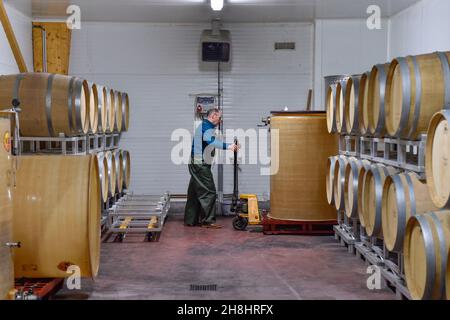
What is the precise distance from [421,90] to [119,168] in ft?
19.6

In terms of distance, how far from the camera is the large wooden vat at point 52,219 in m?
4.93

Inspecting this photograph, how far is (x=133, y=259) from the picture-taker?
6934 millimetres

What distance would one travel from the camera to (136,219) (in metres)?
8.99

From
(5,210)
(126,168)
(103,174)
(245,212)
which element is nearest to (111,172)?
(103,174)

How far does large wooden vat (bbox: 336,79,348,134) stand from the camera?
729 centimetres

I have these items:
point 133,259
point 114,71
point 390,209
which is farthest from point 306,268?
point 114,71

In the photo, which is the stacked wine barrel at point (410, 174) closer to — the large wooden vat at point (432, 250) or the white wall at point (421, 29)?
the large wooden vat at point (432, 250)

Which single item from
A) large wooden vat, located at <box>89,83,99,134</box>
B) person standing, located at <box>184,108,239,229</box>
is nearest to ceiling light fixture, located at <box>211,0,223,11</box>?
person standing, located at <box>184,108,239,229</box>

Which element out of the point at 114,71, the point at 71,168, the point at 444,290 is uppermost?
the point at 114,71

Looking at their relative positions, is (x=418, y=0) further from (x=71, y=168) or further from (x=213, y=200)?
(x=71, y=168)

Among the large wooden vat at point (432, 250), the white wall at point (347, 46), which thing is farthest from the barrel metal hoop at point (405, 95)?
the white wall at point (347, 46)

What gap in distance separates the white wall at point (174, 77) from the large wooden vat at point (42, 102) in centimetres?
451

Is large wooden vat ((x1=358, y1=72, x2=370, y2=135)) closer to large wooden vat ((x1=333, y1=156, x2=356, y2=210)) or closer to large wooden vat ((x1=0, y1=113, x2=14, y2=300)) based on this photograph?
large wooden vat ((x1=333, y1=156, x2=356, y2=210))

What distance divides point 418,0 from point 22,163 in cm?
684
